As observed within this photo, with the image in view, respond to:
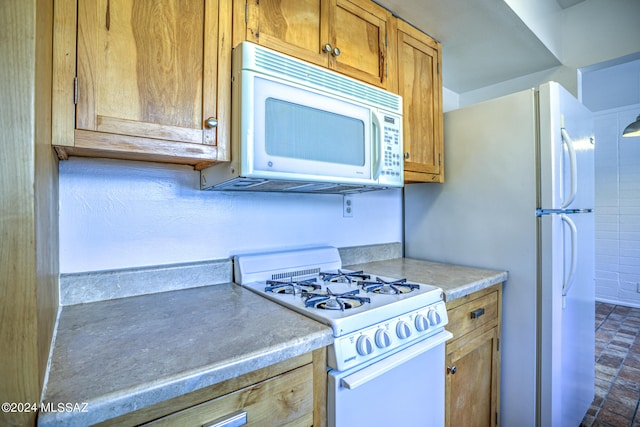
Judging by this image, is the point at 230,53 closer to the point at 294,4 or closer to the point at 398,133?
the point at 294,4

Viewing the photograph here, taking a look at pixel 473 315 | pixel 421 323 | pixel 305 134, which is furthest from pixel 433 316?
pixel 305 134

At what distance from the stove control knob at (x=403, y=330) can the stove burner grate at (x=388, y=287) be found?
161mm

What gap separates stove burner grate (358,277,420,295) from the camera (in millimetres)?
1245

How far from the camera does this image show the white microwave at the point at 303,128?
1062 millimetres

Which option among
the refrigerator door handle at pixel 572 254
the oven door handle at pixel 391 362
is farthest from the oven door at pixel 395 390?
the refrigerator door handle at pixel 572 254

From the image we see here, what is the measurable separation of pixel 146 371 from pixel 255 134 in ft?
2.40

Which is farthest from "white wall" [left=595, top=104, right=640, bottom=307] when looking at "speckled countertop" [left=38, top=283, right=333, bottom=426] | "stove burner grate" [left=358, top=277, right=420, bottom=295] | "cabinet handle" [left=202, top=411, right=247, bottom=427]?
"cabinet handle" [left=202, top=411, right=247, bottom=427]

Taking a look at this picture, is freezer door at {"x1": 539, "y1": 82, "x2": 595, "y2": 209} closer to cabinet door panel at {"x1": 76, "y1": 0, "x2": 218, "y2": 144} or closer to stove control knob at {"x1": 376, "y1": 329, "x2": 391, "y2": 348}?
stove control knob at {"x1": 376, "y1": 329, "x2": 391, "y2": 348}

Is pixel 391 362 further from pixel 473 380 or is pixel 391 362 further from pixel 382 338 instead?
pixel 473 380

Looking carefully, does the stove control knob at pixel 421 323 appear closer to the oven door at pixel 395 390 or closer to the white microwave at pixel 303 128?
the oven door at pixel 395 390

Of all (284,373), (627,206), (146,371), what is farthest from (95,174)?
(627,206)

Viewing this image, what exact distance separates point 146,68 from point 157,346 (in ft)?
2.60

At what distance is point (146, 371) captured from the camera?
648 millimetres

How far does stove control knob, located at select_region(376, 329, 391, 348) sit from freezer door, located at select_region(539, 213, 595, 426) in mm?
1002
